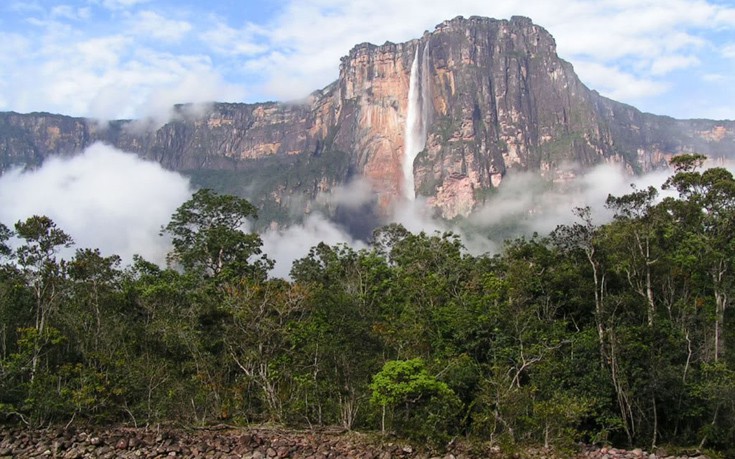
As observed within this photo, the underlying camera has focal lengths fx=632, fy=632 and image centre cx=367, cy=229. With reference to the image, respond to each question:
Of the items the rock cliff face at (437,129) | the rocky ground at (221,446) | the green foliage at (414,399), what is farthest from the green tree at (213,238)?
the rock cliff face at (437,129)

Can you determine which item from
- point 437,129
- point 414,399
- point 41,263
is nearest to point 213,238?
point 41,263

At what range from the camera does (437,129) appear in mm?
146875

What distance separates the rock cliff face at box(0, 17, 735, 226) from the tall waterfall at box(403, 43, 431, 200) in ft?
0.81

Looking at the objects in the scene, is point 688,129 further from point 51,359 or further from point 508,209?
point 51,359

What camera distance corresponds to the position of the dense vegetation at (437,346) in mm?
23469

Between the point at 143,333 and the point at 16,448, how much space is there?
8.04m

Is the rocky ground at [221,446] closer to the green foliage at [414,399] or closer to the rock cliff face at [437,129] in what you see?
the green foliage at [414,399]

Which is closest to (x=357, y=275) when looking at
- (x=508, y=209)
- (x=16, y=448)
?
(x=16, y=448)

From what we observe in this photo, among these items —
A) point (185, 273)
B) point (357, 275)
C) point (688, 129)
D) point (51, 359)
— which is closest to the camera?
point (51, 359)

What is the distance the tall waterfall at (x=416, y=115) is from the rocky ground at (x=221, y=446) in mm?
130487

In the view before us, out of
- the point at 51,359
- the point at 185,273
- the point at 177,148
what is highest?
the point at 177,148

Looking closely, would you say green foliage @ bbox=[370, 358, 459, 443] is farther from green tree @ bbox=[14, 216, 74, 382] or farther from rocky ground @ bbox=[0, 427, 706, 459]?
green tree @ bbox=[14, 216, 74, 382]

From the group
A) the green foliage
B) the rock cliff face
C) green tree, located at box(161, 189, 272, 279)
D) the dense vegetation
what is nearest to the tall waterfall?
the rock cliff face

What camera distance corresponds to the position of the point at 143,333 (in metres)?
29.3
